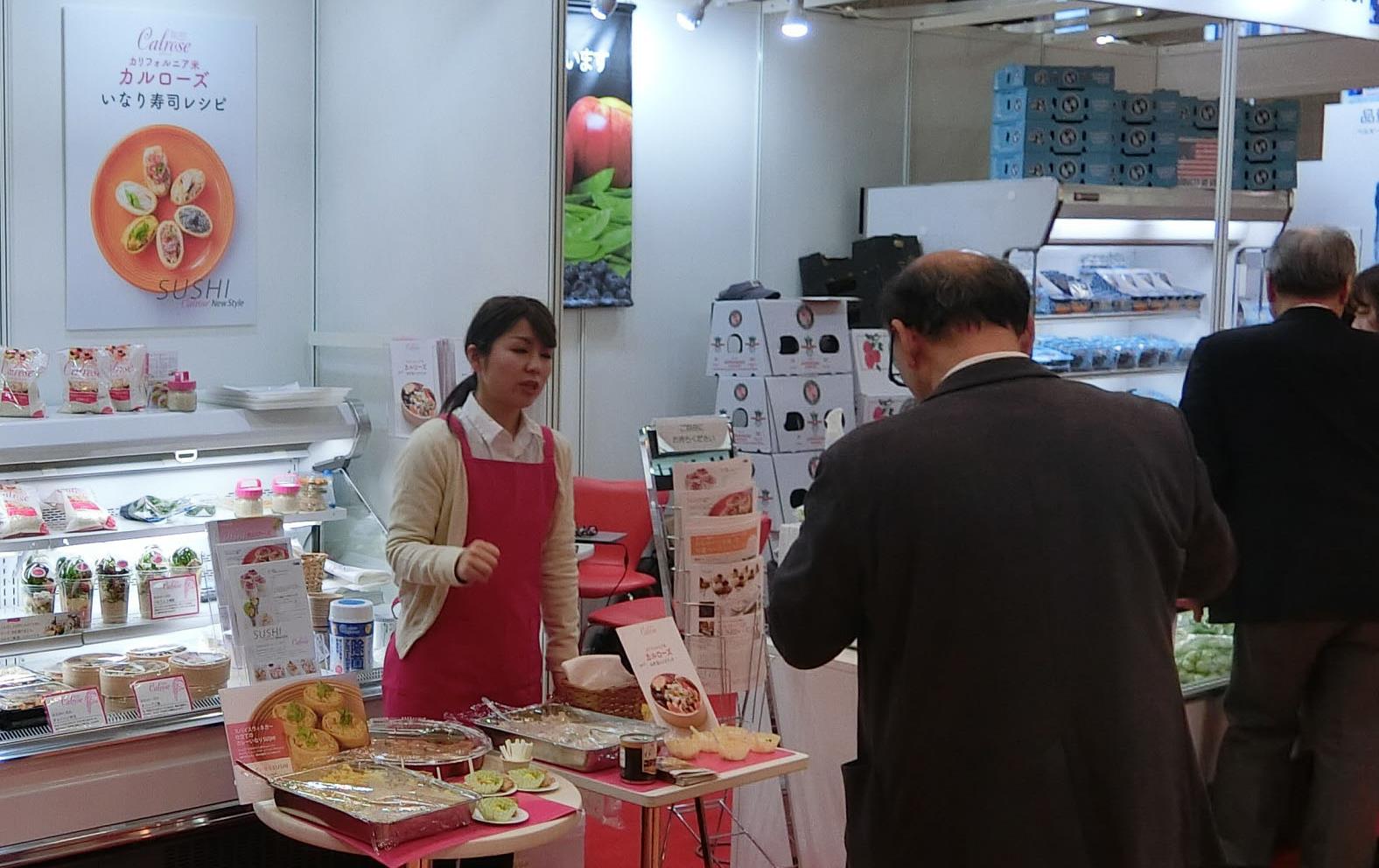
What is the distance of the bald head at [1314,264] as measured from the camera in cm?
407

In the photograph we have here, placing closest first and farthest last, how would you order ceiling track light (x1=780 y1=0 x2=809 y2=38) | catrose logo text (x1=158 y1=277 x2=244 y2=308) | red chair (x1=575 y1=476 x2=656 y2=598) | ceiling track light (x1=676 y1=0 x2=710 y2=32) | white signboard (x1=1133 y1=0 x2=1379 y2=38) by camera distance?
catrose logo text (x1=158 y1=277 x2=244 y2=308), white signboard (x1=1133 y1=0 x2=1379 y2=38), red chair (x1=575 y1=476 x2=656 y2=598), ceiling track light (x1=780 y1=0 x2=809 y2=38), ceiling track light (x1=676 y1=0 x2=710 y2=32)

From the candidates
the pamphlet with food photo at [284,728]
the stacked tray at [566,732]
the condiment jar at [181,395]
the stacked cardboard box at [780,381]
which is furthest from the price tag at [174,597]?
the stacked cardboard box at [780,381]

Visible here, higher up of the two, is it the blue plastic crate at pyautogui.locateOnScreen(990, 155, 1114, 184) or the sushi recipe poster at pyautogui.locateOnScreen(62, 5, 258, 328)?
the blue plastic crate at pyautogui.locateOnScreen(990, 155, 1114, 184)

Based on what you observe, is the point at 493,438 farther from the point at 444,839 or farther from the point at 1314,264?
the point at 1314,264

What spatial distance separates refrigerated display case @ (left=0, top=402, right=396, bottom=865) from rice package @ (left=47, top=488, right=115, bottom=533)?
1 centimetres

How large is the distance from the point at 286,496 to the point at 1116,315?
185 inches

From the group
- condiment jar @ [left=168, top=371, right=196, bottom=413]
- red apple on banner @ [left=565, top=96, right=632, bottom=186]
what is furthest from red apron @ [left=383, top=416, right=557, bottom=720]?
red apple on banner @ [left=565, top=96, right=632, bottom=186]

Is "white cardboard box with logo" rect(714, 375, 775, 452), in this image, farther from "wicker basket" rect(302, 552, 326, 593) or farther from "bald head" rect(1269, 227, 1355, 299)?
"bald head" rect(1269, 227, 1355, 299)

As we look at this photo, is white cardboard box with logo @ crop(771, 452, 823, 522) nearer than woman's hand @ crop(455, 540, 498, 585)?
No

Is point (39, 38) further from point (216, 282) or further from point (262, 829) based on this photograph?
point (262, 829)

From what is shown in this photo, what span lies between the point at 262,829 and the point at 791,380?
403 cm

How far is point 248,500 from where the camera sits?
422 cm

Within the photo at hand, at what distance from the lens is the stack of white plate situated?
4.27m

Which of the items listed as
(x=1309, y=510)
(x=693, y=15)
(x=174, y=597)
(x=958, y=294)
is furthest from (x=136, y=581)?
(x=693, y=15)
